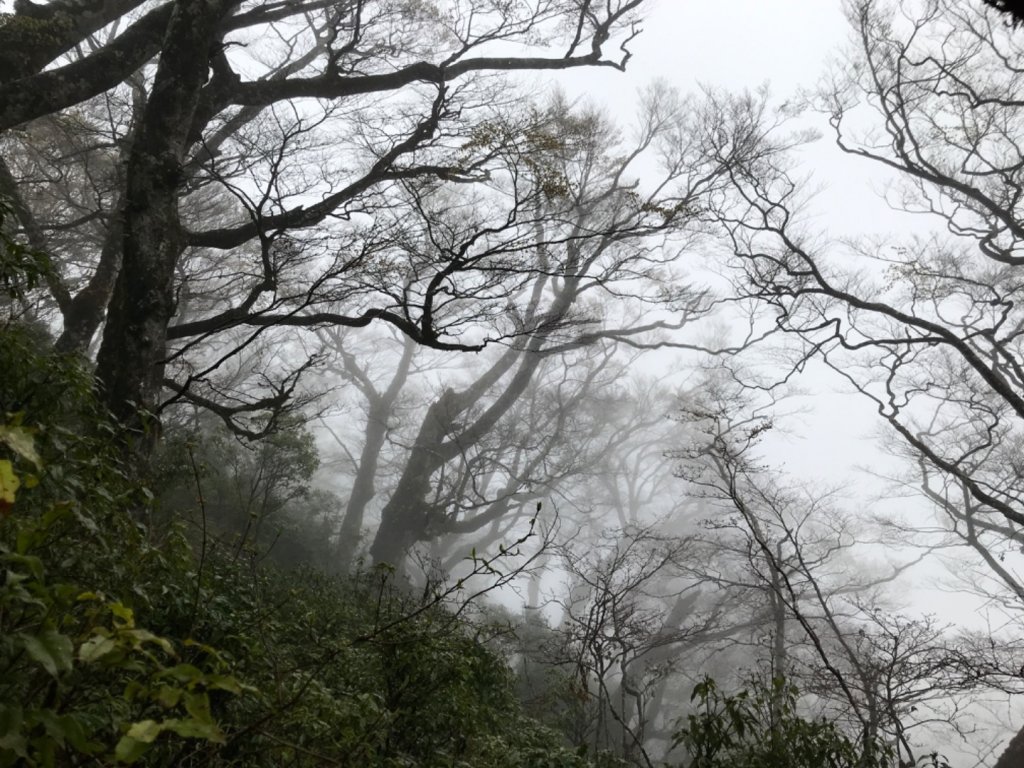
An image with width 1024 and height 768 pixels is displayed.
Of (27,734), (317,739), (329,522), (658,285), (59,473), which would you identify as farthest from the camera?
(329,522)

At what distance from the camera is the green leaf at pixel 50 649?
1.06 m

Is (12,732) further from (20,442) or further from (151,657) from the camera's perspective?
(20,442)

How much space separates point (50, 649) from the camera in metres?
1.12

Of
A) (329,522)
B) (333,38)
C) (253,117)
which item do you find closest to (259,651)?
(333,38)

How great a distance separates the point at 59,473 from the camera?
86.8 inches

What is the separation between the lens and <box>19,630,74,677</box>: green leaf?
1.06 metres

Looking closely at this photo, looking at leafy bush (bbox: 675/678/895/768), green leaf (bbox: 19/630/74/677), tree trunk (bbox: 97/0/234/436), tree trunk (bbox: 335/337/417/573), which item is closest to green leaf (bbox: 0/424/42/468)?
green leaf (bbox: 19/630/74/677)

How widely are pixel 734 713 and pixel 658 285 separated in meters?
11.7

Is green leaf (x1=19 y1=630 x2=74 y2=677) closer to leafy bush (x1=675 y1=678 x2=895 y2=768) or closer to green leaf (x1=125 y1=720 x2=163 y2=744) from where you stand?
green leaf (x1=125 y1=720 x2=163 y2=744)

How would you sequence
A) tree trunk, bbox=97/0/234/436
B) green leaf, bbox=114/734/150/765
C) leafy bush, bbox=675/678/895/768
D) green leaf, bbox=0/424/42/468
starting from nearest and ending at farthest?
green leaf, bbox=114/734/150/765 → green leaf, bbox=0/424/42/468 → leafy bush, bbox=675/678/895/768 → tree trunk, bbox=97/0/234/436

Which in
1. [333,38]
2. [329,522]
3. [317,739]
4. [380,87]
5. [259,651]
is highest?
[333,38]

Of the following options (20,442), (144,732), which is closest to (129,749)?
(144,732)

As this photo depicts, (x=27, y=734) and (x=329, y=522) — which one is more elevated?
(x=329, y=522)

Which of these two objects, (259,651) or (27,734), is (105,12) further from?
(27,734)
